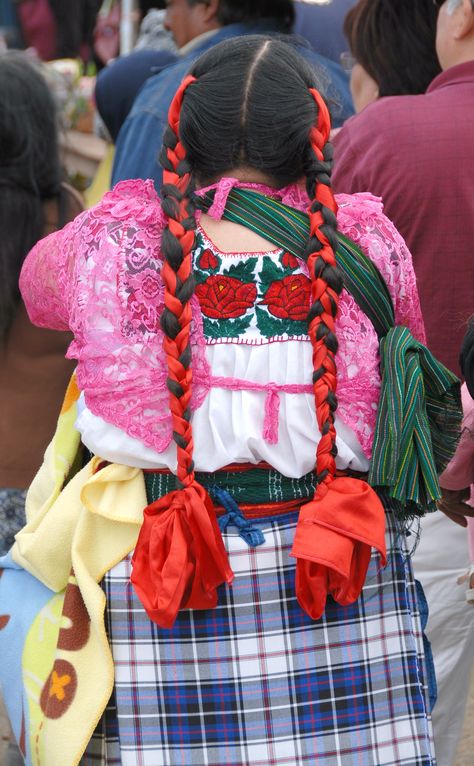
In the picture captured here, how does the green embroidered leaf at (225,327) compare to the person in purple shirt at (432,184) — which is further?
the person in purple shirt at (432,184)

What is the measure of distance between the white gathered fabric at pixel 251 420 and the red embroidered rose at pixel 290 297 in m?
0.05

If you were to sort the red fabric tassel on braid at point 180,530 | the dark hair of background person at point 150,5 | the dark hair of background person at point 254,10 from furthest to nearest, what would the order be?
the dark hair of background person at point 150,5, the dark hair of background person at point 254,10, the red fabric tassel on braid at point 180,530

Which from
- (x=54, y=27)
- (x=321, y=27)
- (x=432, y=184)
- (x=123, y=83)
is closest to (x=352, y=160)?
(x=432, y=184)

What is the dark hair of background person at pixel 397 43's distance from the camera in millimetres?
3195

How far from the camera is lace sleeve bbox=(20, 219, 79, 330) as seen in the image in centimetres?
207

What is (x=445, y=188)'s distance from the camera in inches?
109

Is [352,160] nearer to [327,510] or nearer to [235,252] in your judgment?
[235,252]

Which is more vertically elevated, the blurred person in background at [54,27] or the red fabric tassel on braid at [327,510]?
the red fabric tassel on braid at [327,510]

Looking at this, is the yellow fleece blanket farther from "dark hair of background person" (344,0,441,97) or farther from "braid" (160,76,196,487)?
"dark hair of background person" (344,0,441,97)

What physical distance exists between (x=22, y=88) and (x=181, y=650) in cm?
163

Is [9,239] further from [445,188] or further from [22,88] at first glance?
[445,188]

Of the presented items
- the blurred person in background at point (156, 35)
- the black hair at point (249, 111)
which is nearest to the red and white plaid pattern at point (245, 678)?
the black hair at point (249, 111)

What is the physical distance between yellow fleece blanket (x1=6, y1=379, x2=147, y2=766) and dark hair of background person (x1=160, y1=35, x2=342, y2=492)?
0.19m

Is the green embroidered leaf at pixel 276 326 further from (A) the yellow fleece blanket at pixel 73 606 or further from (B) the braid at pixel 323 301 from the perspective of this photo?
(A) the yellow fleece blanket at pixel 73 606
